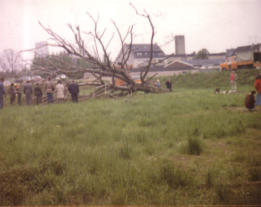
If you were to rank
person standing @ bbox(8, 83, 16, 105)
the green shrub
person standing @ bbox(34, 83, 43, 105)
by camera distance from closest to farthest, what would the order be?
the green shrub < person standing @ bbox(34, 83, 43, 105) < person standing @ bbox(8, 83, 16, 105)

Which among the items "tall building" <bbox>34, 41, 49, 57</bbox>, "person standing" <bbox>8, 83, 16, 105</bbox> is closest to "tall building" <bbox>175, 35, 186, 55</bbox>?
"tall building" <bbox>34, 41, 49, 57</bbox>

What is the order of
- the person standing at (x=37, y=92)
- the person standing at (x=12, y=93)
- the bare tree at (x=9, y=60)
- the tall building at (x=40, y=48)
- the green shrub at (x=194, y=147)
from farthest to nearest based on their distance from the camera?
the person standing at (x=12, y=93)
the person standing at (x=37, y=92)
the tall building at (x=40, y=48)
the bare tree at (x=9, y=60)
the green shrub at (x=194, y=147)

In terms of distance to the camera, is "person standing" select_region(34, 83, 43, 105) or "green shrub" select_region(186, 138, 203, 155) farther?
"person standing" select_region(34, 83, 43, 105)

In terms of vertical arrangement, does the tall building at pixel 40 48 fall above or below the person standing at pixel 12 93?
above

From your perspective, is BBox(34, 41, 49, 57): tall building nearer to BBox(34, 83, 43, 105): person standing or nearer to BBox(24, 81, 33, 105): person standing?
BBox(24, 81, 33, 105): person standing

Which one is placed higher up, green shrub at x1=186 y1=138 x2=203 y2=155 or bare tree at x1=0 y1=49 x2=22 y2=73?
bare tree at x1=0 y1=49 x2=22 y2=73

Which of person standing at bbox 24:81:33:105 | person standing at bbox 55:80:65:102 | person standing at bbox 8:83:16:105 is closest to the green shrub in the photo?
person standing at bbox 55:80:65:102

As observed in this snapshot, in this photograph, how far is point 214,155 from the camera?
4348mm

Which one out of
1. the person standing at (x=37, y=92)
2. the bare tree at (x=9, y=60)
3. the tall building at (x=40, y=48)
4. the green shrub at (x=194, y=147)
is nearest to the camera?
the green shrub at (x=194, y=147)

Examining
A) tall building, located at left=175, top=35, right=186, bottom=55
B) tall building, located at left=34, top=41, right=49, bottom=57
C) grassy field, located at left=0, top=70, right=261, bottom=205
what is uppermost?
tall building, located at left=175, top=35, right=186, bottom=55

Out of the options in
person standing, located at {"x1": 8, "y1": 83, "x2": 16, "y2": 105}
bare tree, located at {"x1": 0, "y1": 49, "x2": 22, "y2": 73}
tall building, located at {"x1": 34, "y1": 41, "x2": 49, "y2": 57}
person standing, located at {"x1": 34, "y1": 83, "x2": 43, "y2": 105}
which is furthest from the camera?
person standing, located at {"x1": 8, "y1": 83, "x2": 16, "y2": 105}

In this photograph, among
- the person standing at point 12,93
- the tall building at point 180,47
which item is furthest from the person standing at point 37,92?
the tall building at point 180,47

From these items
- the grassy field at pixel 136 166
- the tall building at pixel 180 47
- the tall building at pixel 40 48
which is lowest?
the grassy field at pixel 136 166

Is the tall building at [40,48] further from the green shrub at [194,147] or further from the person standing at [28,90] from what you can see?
the green shrub at [194,147]
